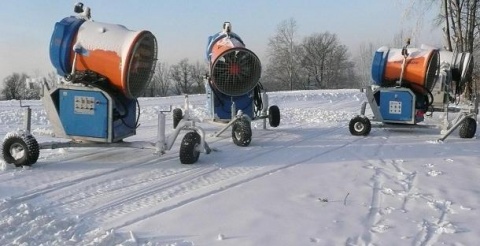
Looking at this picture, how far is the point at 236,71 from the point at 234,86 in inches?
12.6

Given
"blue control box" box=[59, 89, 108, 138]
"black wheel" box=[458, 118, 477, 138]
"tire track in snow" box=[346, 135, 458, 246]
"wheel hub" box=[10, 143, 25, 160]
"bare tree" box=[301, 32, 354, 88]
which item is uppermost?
"bare tree" box=[301, 32, 354, 88]

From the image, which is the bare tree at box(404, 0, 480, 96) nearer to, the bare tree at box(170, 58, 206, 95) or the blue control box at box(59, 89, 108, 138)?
the blue control box at box(59, 89, 108, 138)

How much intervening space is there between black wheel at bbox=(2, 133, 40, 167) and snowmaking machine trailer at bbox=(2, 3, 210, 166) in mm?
287

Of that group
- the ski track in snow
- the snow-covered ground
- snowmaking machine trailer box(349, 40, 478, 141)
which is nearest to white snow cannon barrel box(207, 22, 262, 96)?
the snow-covered ground

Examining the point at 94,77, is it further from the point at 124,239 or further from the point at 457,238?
the point at 457,238

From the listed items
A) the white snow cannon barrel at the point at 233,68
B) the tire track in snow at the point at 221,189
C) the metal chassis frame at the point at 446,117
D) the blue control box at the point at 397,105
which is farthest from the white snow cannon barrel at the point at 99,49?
A: the blue control box at the point at 397,105

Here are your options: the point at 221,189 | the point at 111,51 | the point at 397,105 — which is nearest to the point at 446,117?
the point at 397,105

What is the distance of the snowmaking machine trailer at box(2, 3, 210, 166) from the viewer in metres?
6.70

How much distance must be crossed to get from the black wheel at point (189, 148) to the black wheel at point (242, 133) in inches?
66.0

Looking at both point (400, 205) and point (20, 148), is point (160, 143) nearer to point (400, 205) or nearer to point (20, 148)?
point (20, 148)

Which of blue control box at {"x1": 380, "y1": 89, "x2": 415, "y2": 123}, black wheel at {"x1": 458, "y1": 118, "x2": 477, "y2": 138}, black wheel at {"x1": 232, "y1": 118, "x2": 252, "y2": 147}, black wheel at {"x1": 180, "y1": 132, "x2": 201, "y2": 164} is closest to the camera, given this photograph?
black wheel at {"x1": 180, "y1": 132, "x2": 201, "y2": 164}

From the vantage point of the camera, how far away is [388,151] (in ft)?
27.0

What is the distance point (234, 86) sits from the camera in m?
9.63

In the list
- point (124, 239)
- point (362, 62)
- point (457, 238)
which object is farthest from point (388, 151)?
point (362, 62)
